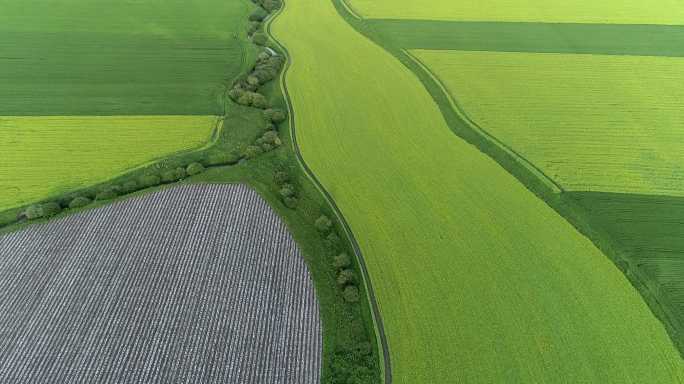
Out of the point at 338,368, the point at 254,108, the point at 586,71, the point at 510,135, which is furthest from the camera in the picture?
the point at 586,71

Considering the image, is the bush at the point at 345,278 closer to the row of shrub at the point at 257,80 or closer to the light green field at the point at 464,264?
the light green field at the point at 464,264

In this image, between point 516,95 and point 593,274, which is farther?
point 516,95

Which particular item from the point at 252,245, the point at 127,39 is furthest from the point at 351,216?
the point at 127,39

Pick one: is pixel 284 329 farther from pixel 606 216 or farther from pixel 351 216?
pixel 606 216

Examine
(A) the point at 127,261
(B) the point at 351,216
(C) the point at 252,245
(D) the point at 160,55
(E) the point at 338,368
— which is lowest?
(A) the point at 127,261

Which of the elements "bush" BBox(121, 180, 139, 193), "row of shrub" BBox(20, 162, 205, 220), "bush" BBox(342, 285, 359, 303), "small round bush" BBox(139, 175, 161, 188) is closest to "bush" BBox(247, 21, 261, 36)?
"row of shrub" BBox(20, 162, 205, 220)

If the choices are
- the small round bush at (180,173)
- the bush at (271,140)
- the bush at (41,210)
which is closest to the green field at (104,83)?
the bush at (41,210)

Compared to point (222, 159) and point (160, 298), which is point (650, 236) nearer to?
point (222, 159)
